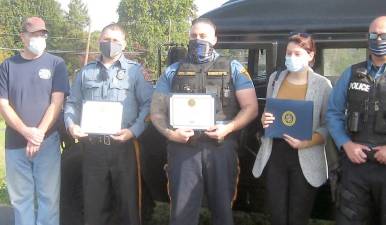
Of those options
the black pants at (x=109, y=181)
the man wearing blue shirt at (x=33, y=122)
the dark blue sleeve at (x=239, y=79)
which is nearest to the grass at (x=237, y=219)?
the black pants at (x=109, y=181)

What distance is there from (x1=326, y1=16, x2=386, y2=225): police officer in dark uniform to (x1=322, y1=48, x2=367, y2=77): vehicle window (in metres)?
0.71

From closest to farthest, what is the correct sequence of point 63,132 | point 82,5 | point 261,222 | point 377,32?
point 377,32, point 63,132, point 261,222, point 82,5

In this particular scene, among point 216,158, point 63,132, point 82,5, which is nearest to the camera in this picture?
point 216,158

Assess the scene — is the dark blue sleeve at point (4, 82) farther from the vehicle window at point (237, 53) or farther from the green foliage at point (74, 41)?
the green foliage at point (74, 41)

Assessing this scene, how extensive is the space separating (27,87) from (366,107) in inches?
98.5

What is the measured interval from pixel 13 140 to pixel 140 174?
1.05 meters

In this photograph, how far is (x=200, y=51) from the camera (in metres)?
3.63

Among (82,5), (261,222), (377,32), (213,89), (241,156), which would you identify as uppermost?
(82,5)

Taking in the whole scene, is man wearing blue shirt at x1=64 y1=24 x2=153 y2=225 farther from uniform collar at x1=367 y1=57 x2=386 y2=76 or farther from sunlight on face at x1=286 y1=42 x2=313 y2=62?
uniform collar at x1=367 y1=57 x2=386 y2=76

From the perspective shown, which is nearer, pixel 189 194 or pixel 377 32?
pixel 377 32

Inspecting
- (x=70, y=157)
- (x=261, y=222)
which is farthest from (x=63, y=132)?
(x=261, y=222)

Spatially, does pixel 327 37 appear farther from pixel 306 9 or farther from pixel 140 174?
pixel 140 174

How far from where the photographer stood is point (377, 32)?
3.18 metres

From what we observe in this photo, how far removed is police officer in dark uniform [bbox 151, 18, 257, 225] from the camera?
11.8 ft
